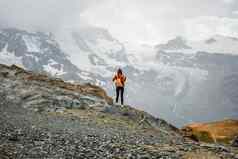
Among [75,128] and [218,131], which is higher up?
[218,131]

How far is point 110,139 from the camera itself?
26.1m

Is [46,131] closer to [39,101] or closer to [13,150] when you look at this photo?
[13,150]

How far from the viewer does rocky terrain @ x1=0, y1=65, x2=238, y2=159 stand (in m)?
22.2

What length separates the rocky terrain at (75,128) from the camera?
72.9 ft

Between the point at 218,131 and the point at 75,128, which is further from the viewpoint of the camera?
the point at 218,131

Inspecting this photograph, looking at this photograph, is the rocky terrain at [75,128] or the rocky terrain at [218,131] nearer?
the rocky terrain at [75,128]

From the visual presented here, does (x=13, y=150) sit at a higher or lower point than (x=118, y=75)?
lower

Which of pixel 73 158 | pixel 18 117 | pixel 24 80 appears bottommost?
pixel 73 158

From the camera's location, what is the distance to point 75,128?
29.8 metres

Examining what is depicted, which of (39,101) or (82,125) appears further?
(39,101)

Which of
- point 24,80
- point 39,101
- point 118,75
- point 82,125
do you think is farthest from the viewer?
point 24,80

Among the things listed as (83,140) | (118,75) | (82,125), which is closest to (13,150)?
(83,140)

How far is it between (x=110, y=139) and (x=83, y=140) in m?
1.66

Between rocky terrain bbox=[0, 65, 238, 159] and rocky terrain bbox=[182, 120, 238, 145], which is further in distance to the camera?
rocky terrain bbox=[182, 120, 238, 145]
